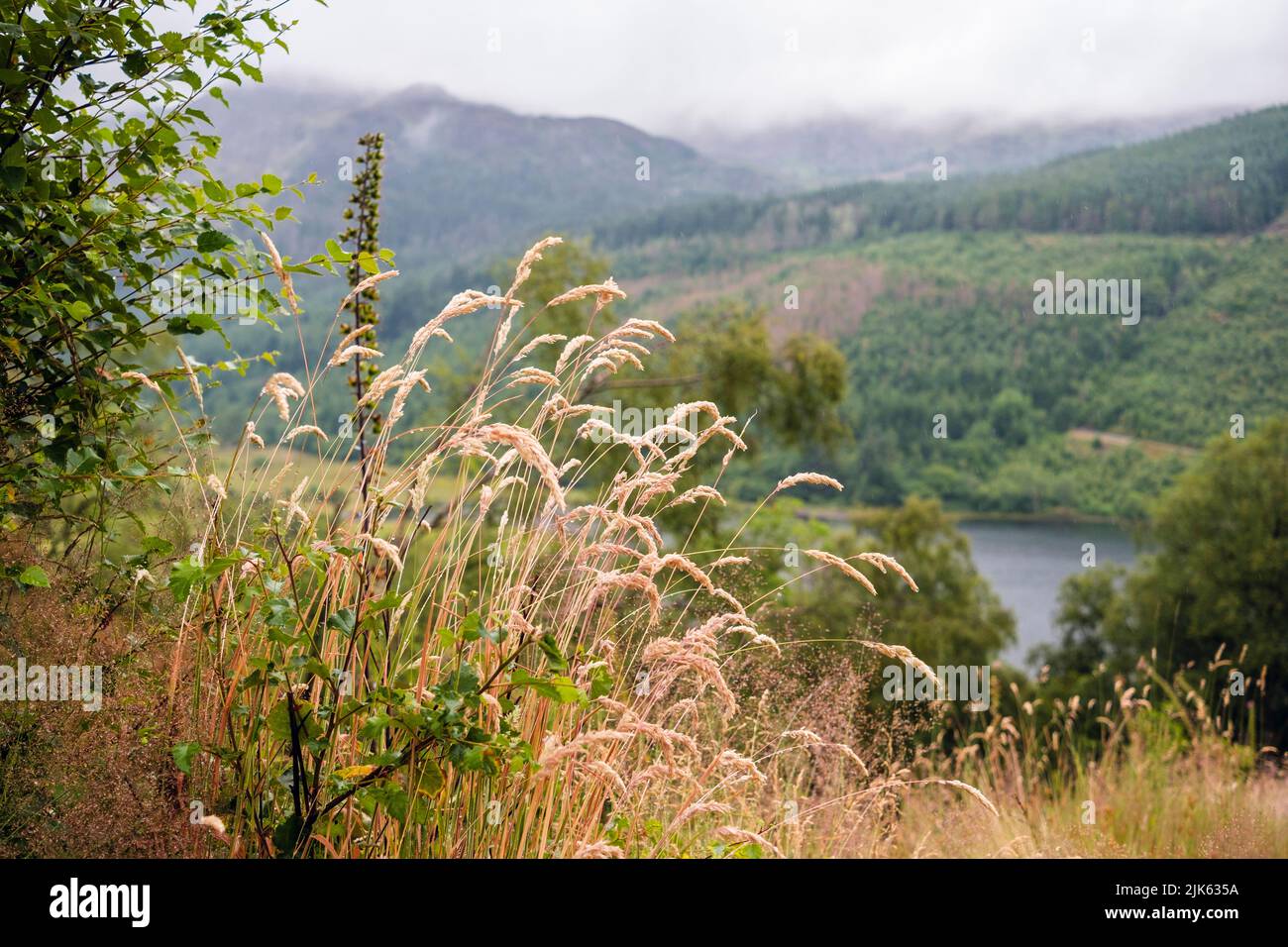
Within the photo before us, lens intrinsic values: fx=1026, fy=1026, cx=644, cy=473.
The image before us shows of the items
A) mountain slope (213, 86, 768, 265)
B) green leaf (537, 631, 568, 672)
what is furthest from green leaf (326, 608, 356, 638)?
mountain slope (213, 86, 768, 265)

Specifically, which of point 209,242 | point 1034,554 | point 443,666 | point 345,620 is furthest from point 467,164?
point 345,620

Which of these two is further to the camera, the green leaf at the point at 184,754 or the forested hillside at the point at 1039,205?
the forested hillside at the point at 1039,205

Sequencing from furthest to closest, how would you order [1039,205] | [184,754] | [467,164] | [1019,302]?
1. [467,164]
2. [1039,205]
3. [1019,302]
4. [184,754]

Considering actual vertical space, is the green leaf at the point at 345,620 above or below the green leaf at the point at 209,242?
below

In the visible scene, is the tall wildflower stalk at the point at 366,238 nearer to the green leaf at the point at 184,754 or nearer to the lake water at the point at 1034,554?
the green leaf at the point at 184,754

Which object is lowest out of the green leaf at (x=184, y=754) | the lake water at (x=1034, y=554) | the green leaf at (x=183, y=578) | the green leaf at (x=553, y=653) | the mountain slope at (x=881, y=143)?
the lake water at (x=1034, y=554)

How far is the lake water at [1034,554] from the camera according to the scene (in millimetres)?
48656

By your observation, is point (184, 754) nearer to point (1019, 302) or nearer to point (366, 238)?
point (366, 238)

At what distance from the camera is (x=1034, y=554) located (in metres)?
55.3

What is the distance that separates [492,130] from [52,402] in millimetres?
125864

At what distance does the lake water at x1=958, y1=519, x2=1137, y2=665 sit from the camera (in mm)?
48656

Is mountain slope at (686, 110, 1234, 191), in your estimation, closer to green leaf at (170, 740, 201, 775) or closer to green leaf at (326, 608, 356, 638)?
green leaf at (326, 608, 356, 638)

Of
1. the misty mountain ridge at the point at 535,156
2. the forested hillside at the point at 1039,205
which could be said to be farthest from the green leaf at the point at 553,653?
the forested hillside at the point at 1039,205
